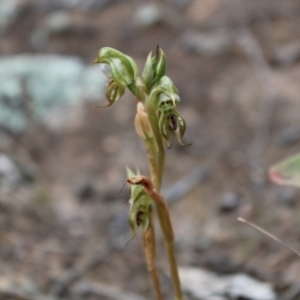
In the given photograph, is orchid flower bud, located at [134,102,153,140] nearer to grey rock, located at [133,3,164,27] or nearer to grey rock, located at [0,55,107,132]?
grey rock, located at [0,55,107,132]

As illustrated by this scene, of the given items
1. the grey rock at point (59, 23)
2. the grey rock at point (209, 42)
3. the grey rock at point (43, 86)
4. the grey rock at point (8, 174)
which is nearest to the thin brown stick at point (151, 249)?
the grey rock at point (8, 174)

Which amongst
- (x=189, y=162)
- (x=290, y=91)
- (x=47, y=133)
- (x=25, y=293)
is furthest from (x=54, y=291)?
(x=290, y=91)

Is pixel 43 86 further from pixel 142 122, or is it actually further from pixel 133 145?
pixel 142 122

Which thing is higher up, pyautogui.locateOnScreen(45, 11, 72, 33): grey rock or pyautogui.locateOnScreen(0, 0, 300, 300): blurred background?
pyautogui.locateOnScreen(45, 11, 72, 33): grey rock

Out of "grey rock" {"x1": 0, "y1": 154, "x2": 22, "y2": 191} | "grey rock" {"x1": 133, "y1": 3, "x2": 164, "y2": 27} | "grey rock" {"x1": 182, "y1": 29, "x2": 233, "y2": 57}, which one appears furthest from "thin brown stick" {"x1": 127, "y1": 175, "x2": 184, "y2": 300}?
"grey rock" {"x1": 133, "y1": 3, "x2": 164, "y2": 27}

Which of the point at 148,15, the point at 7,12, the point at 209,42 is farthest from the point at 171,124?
the point at 7,12

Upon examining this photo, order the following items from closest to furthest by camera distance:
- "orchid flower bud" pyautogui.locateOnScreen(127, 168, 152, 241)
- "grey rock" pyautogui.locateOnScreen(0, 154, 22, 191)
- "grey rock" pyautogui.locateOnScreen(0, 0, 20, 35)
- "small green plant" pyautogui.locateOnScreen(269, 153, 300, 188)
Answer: "orchid flower bud" pyautogui.locateOnScreen(127, 168, 152, 241)
"small green plant" pyautogui.locateOnScreen(269, 153, 300, 188)
"grey rock" pyautogui.locateOnScreen(0, 154, 22, 191)
"grey rock" pyautogui.locateOnScreen(0, 0, 20, 35)

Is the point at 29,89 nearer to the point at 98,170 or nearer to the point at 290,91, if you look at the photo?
the point at 98,170

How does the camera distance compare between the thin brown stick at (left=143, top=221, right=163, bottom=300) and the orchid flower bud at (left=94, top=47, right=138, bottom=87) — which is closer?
the orchid flower bud at (left=94, top=47, right=138, bottom=87)

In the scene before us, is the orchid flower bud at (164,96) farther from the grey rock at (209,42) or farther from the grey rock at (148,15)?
the grey rock at (148,15)
